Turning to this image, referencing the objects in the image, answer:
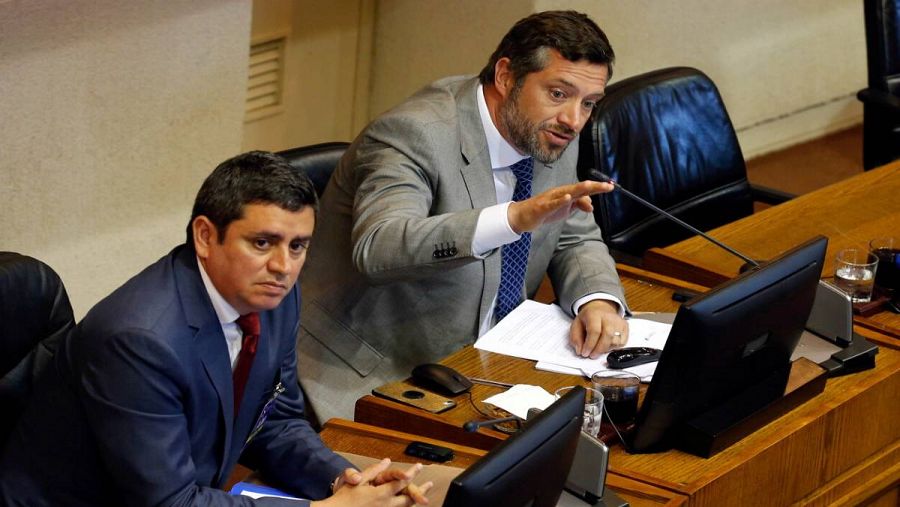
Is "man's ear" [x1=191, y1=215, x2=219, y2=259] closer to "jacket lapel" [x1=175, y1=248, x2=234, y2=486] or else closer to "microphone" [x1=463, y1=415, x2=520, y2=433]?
"jacket lapel" [x1=175, y1=248, x2=234, y2=486]

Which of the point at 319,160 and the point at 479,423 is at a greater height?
the point at 319,160

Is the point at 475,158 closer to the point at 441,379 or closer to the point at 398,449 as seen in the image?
the point at 441,379

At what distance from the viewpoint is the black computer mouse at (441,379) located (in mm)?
2602

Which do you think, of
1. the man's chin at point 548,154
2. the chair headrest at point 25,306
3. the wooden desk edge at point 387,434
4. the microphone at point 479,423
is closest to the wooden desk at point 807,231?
the man's chin at point 548,154

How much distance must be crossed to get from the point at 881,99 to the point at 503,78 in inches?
80.1

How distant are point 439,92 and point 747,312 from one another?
3.13ft

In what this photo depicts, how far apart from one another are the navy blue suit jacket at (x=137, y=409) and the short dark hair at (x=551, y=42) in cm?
98

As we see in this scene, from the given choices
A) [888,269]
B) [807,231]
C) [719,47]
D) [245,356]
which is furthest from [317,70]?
[245,356]

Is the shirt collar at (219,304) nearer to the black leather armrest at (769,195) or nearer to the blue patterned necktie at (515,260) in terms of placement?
the blue patterned necktie at (515,260)

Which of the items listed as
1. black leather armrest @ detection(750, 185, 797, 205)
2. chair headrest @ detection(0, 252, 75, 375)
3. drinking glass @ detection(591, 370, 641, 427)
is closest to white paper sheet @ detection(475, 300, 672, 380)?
drinking glass @ detection(591, 370, 641, 427)

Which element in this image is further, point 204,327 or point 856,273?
point 856,273

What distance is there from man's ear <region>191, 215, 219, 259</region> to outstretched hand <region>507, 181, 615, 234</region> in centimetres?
66

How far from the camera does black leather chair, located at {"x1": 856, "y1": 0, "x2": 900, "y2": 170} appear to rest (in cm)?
449

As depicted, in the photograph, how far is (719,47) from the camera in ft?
19.1
